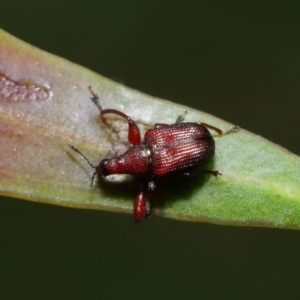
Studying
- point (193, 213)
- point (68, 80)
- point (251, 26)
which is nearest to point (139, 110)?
point (68, 80)

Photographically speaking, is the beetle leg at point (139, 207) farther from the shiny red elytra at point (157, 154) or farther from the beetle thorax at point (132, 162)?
the beetle thorax at point (132, 162)

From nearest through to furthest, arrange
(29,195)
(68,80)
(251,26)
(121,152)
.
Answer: (29,195)
(68,80)
(121,152)
(251,26)

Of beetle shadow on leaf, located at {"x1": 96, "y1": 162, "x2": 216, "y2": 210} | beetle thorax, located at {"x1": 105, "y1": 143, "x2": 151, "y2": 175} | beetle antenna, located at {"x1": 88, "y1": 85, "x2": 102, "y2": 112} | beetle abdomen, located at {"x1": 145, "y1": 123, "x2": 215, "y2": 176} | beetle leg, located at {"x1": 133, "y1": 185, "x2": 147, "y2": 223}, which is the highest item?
beetle antenna, located at {"x1": 88, "y1": 85, "x2": 102, "y2": 112}

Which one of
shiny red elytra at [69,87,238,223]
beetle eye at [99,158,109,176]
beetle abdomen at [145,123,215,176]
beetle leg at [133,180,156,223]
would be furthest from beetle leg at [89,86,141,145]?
beetle leg at [133,180,156,223]

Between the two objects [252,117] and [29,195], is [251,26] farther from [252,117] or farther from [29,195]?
[29,195]

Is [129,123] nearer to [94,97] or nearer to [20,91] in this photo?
[94,97]

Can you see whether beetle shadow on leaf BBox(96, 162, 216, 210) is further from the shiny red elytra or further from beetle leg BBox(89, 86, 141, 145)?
beetle leg BBox(89, 86, 141, 145)
